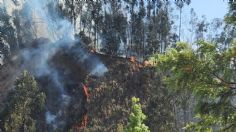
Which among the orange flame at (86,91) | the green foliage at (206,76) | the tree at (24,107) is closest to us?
the green foliage at (206,76)

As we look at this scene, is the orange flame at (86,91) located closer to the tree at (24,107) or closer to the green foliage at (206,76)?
the tree at (24,107)

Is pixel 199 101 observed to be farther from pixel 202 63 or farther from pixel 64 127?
pixel 64 127

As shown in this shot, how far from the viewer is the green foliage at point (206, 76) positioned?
37.1ft

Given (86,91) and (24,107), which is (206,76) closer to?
(24,107)

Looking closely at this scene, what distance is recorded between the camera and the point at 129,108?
58594 millimetres

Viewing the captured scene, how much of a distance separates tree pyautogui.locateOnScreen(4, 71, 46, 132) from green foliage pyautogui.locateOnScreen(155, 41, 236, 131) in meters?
29.4

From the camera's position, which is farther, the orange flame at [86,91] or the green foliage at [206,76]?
the orange flame at [86,91]

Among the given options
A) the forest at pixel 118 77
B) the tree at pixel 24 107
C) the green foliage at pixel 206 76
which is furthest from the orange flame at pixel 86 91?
the green foliage at pixel 206 76

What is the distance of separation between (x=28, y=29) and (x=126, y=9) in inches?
1361

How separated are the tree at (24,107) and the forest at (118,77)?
9 centimetres

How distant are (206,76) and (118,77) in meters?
53.4

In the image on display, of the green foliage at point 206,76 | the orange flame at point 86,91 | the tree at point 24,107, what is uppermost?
the green foliage at point 206,76

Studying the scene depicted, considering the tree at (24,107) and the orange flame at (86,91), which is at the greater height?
the tree at (24,107)

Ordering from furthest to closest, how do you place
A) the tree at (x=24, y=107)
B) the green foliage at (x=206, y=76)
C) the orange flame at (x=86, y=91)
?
the orange flame at (x=86, y=91), the tree at (x=24, y=107), the green foliage at (x=206, y=76)
